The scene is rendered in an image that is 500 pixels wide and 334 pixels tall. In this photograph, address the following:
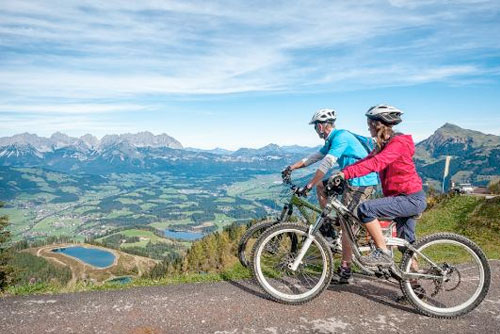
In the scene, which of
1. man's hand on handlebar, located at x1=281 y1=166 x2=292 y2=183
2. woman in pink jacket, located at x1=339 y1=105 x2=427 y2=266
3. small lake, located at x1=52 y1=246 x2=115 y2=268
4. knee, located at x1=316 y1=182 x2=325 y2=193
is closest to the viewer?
woman in pink jacket, located at x1=339 y1=105 x2=427 y2=266

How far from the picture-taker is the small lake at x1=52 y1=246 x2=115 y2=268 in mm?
160125

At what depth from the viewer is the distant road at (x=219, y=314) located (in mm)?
5742

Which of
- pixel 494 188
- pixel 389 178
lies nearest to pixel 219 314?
pixel 389 178

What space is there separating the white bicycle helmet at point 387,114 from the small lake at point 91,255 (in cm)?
16582

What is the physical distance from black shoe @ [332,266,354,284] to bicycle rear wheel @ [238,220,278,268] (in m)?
1.75

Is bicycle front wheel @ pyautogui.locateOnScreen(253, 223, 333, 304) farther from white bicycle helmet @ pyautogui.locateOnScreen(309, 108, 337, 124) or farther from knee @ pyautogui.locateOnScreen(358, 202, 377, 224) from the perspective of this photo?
white bicycle helmet @ pyautogui.locateOnScreen(309, 108, 337, 124)

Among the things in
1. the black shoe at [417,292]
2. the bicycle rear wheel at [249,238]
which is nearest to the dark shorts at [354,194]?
the bicycle rear wheel at [249,238]

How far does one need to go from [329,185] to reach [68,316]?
16.5 feet

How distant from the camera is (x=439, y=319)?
20.7 ft

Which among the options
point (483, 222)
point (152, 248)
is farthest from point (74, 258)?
point (483, 222)

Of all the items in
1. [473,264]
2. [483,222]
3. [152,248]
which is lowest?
[152,248]

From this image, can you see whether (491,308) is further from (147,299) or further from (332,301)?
(147,299)

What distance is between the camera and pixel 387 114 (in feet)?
21.7

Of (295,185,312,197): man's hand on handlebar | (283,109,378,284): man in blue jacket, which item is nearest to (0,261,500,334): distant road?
(283,109,378,284): man in blue jacket
